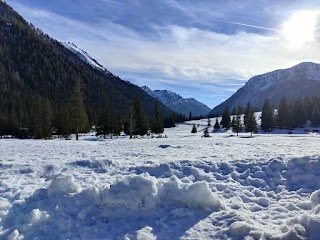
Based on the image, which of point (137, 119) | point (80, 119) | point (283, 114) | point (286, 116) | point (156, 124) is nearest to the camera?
point (80, 119)

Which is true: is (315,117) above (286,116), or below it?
below

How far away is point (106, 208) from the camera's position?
1030 cm

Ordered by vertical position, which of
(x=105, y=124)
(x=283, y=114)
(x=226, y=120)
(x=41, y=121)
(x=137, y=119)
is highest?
(x=283, y=114)

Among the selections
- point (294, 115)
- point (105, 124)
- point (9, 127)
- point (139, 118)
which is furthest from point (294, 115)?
point (9, 127)

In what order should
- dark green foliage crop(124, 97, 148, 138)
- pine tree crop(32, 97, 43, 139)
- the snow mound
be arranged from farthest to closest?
pine tree crop(32, 97, 43, 139) → dark green foliage crop(124, 97, 148, 138) → the snow mound

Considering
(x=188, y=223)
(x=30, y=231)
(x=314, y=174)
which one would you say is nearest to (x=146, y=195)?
(x=188, y=223)

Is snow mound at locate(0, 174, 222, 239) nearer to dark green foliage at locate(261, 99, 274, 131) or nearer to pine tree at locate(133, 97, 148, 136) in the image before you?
pine tree at locate(133, 97, 148, 136)

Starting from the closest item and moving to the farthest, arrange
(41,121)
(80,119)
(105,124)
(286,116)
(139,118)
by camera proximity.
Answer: (80,119)
(41,121)
(139,118)
(105,124)
(286,116)

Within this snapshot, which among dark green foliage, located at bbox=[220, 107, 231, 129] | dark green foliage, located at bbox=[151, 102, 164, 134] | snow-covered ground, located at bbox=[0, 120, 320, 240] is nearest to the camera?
snow-covered ground, located at bbox=[0, 120, 320, 240]

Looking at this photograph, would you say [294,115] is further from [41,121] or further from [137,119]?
[41,121]

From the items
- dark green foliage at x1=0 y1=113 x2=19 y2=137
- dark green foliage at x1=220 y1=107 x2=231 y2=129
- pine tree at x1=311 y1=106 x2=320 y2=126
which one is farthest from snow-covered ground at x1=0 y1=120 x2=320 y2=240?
dark green foliage at x1=220 y1=107 x2=231 y2=129

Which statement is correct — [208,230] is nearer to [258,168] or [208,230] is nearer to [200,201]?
[200,201]

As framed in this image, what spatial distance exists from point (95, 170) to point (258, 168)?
25.5 feet

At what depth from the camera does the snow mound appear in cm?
922
